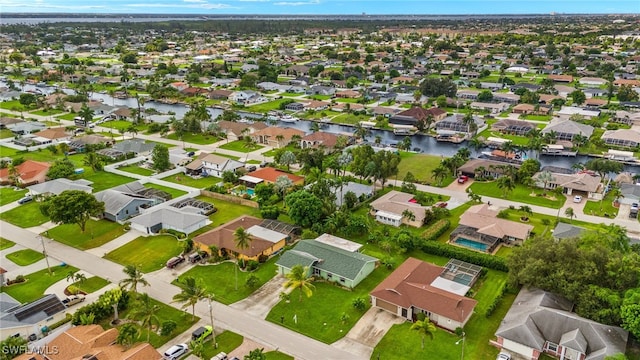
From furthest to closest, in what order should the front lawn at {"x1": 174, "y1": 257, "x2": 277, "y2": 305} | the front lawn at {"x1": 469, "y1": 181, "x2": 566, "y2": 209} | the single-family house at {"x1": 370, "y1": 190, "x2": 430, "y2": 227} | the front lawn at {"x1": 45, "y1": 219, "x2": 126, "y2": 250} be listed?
the front lawn at {"x1": 469, "y1": 181, "x2": 566, "y2": 209} → the single-family house at {"x1": 370, "y1": 190, "x2": 430, "y2": 227} → the front lawn at {"x1": 45, "y1": 219, "x2": 126, "y2": 250} → the front lawn at {"x1": 174, "y1": 257, "x2": 277, "y2": 305}

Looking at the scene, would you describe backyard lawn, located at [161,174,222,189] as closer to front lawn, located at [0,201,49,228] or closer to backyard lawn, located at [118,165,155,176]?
backyard lawn, located at [118,165,155,176]

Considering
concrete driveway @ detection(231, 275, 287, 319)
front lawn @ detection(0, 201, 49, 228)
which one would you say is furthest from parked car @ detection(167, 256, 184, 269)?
front lawn @ detection(0, 201, 49, 228)

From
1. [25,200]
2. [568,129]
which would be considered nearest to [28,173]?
[25,200]

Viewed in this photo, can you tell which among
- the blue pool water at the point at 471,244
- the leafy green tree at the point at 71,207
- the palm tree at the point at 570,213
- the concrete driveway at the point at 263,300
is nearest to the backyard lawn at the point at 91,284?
the leafy green tree at the point at 71,207

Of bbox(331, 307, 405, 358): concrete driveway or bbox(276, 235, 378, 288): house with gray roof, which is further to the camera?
bbox(276, 235, 378, 288): house with gray roof

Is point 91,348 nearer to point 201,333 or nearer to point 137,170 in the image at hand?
point 201,333

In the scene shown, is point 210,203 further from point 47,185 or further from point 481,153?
point 481,153

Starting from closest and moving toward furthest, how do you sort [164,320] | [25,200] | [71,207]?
[164,320]
[71,207]
[25,200]
